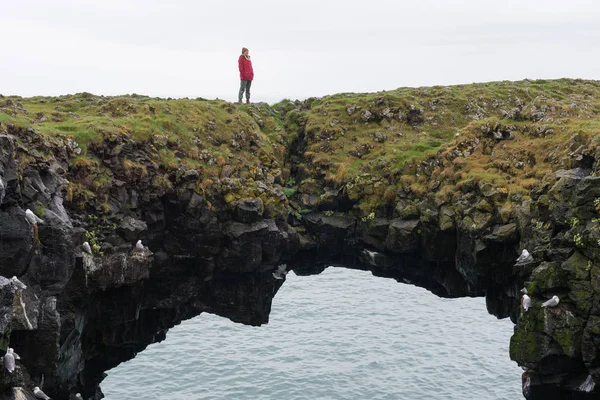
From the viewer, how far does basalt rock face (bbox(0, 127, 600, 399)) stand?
2500 cm

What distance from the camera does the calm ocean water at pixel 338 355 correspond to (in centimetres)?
4006

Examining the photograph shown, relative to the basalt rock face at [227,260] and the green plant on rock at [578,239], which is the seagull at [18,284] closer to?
the basalt rock face at [227,260]

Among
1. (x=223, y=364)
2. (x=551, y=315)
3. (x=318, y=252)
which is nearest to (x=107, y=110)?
(x=318, y=252)

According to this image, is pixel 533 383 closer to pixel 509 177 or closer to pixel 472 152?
pixel 509 177

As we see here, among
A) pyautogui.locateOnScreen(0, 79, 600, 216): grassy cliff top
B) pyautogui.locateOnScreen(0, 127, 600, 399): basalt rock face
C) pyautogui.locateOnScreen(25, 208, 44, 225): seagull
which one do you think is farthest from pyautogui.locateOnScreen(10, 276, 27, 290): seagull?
pyautogui.locateOnScreen(0, 79, 600, 216): grassy cliff top

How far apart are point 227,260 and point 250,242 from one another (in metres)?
2.00

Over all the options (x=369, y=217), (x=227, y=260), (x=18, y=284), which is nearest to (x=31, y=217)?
(x=18, y=284)

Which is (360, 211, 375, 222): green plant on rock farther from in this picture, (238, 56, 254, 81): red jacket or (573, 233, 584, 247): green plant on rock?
(238, 56, 254, 81): red jacket

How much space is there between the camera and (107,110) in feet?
133

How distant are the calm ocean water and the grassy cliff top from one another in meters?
12.5

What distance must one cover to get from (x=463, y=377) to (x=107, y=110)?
30835 millimetres

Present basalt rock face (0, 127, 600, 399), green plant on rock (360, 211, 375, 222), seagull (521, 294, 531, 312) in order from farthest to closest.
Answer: green plant on rock (360, 211, 375, 222)
seagull (521, 294, 531, 312)
basalt rock face (0, 127, 600, 399)

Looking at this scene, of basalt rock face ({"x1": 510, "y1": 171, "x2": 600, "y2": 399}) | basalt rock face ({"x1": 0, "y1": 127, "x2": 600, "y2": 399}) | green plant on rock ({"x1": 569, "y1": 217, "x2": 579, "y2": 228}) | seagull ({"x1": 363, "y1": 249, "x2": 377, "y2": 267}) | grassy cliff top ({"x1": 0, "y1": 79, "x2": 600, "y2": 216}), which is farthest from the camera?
seagull ({"x1": 363, "y1": 249, "x2": 377, "y2": 267})

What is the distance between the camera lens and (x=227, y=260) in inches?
1437
